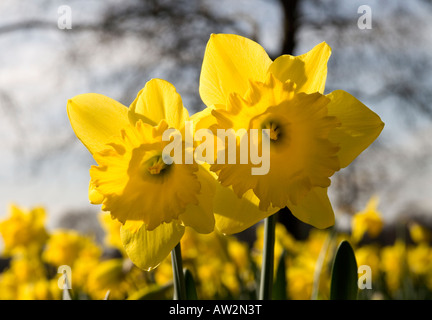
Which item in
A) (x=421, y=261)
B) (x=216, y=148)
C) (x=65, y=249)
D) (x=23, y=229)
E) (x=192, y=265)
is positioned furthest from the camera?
(x=421, y=261)

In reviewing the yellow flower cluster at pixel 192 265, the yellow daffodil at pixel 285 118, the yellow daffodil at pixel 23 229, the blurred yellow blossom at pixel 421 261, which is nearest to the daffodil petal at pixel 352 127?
the yellow daffodil at pixel 285 118

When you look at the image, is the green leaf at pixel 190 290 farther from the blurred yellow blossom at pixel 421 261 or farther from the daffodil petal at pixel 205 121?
the blurred yellow blossom at pixel 421 261

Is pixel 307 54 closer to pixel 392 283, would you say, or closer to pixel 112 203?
pixel 112 203

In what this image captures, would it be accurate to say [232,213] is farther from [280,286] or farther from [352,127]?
[280,286]

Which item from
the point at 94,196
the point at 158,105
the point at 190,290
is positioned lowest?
the point at 190,290

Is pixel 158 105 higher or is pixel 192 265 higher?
pixel 158 105

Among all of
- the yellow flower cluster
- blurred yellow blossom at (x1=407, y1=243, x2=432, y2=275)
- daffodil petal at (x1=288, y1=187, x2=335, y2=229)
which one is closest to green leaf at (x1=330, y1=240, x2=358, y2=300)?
daffodil petal at (x1=288, y1=187, x2=335, y2=229)

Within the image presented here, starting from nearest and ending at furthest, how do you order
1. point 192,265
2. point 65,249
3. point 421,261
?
1. point 192,265
2. point 65,249
3. point 421,261

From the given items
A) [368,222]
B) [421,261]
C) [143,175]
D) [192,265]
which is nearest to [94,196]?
[143,175]
